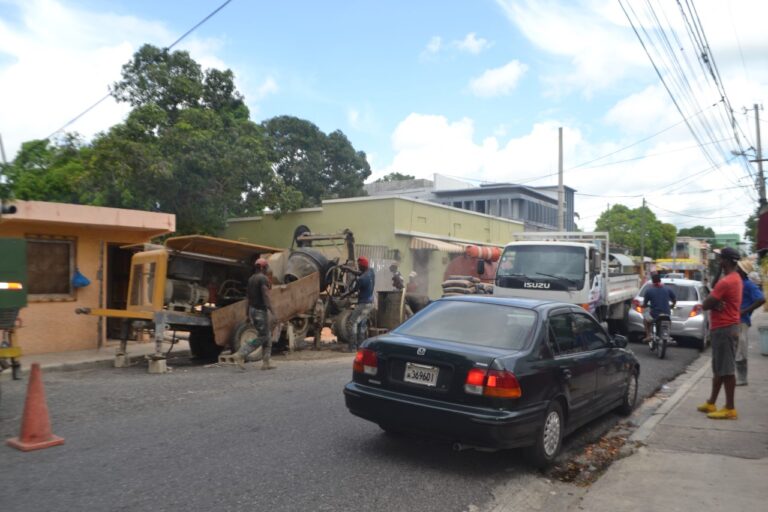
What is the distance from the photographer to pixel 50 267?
12.9 m

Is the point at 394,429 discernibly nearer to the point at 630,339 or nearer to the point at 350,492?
the point at 350,492

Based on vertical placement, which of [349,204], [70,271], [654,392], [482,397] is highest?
[349,204]

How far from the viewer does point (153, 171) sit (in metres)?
20.5

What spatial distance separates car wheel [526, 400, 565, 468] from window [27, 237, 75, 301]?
35.5 ft

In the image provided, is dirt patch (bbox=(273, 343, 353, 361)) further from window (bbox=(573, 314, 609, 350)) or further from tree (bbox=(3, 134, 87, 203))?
tree (bbox=(3, 134, 87, 203))

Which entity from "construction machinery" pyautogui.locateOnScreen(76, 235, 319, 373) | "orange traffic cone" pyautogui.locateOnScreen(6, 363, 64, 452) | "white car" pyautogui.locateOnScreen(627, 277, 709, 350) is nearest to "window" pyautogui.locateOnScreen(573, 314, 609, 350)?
"orange traffic cone" pyautogui.locateOnScreen(6, 363, 64, 452)

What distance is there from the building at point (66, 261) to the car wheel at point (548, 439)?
33.8 feet

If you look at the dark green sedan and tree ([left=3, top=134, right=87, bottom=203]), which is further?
tree ([left=3, top=134, right=87, bottom=203])

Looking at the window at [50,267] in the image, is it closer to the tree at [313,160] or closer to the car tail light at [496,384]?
the car tail light at [496,384]

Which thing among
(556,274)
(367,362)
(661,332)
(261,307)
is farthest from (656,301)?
(367,362)

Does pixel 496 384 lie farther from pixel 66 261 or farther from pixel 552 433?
pixel 66 261

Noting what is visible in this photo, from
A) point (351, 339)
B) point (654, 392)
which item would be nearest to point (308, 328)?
point (351, 339)

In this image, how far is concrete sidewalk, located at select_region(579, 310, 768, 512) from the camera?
16.2ft

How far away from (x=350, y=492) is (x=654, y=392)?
6.81 meters
